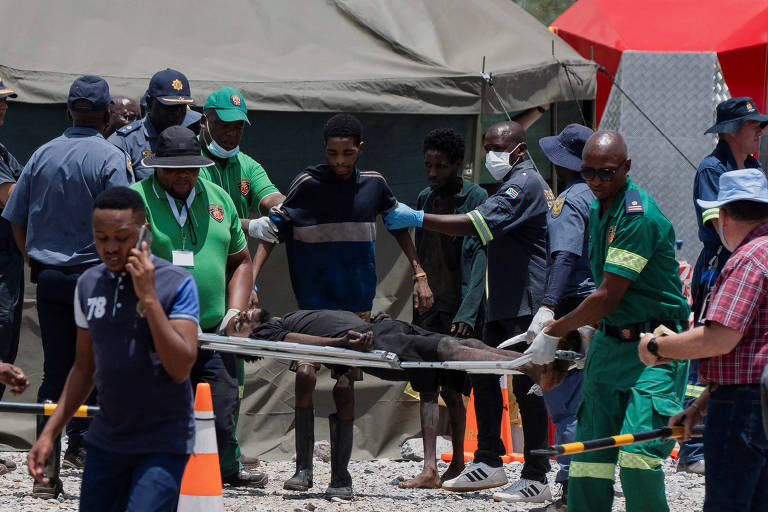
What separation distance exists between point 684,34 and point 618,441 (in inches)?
292

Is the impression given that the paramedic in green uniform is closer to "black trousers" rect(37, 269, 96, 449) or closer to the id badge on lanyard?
the id badge on lanyard

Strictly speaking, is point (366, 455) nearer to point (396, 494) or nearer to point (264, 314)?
point (396, 494)

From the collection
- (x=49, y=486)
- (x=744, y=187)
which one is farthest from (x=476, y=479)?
(x=744, y=187)

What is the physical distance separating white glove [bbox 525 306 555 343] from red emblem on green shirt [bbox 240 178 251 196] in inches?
73.6

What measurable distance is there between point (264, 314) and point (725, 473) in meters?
2.73

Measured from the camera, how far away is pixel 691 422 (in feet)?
15.3

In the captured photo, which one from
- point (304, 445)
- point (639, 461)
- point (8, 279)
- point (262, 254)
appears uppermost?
point (262, 254)

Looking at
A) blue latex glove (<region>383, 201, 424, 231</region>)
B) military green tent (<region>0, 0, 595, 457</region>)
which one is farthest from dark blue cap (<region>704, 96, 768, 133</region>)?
blue latex glove (<region>383, 201, 424, 231</region>)

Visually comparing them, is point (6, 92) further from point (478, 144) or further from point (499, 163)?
point (478, 144)

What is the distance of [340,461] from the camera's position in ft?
21.7

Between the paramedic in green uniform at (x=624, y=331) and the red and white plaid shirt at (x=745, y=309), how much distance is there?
0.67 meters

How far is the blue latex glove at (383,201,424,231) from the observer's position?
673cm

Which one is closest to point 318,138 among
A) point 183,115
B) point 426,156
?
point 426,156

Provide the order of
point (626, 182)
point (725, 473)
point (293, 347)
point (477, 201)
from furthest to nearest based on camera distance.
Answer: point (477, 201) < point (293, 347) < point (626, 182) < point (725, 473)
